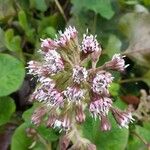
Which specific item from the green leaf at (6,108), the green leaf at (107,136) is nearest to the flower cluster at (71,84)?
the green leaf at (107,136)

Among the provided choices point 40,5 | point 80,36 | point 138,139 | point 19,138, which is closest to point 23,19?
point 40,5

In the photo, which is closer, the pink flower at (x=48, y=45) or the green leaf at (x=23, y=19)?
the pink flower at (x=48, y=45)

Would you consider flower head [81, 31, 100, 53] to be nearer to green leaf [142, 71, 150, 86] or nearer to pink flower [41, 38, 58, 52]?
pink flower [41, 38, 58, 52]

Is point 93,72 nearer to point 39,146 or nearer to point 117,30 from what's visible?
point 39,146

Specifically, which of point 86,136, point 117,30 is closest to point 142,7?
point 117,30

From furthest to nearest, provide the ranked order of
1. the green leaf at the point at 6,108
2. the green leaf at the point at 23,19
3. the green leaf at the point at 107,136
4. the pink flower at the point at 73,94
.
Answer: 1. the green leaf at the point at 23,19
2. the green leaf at the point at 6,108
3. the green leaf at the point at 107,136
4. the pink flower at the point at 73,94

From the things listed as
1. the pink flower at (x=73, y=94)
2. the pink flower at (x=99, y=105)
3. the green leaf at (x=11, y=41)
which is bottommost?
the pink flower at (x=99, y=105)

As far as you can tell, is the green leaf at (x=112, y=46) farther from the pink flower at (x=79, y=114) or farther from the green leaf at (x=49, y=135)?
the pink flower at (x=79, y=114)

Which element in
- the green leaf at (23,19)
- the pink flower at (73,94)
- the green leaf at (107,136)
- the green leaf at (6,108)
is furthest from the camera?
the green leaf at (23,19)
